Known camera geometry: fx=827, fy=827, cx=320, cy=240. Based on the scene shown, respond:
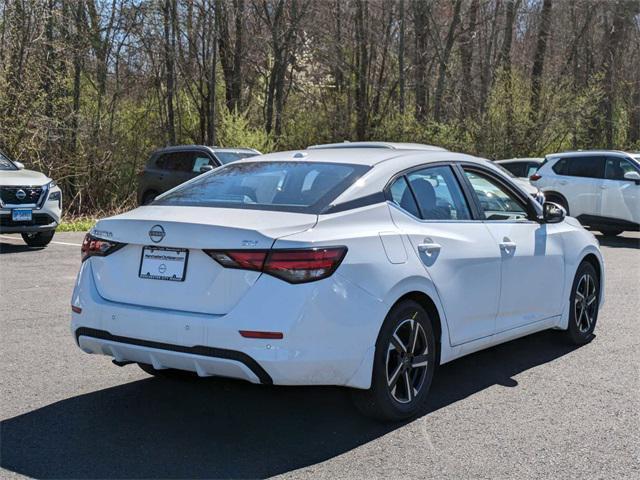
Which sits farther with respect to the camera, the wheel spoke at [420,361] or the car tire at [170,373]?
the car tire at [170,373]

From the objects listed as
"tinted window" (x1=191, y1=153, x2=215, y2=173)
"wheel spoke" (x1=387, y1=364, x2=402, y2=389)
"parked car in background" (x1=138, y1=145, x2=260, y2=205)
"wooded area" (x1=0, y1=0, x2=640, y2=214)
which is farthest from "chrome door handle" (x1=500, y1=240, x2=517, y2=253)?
"wooded area" (x1=0, y1=0, x2=640, y2=214)

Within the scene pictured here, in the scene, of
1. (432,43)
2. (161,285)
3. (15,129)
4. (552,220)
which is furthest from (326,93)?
(161,285)

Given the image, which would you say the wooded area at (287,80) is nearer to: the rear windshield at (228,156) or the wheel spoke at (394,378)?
the rear windshield at (228,156)

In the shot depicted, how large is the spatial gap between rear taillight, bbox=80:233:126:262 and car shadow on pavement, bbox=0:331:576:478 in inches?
37.5

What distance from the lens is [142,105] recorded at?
81.6 feet

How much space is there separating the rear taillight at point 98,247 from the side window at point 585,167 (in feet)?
44.4

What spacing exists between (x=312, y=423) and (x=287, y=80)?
1040 inches

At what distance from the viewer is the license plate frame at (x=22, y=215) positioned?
1251 centimetres

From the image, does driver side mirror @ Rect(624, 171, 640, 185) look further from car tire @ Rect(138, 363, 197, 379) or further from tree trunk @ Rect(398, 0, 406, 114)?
tree trunk @ Rect(398, 0, 406, 114)

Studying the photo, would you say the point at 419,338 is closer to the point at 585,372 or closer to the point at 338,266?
the point at 338,266

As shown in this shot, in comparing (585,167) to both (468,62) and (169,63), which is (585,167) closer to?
(169,63)

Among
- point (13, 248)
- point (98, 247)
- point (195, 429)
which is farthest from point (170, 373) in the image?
point (13, 248)

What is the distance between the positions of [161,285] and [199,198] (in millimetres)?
813

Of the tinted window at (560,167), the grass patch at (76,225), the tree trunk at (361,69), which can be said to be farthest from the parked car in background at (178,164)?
the tree trunk at (361,69)
